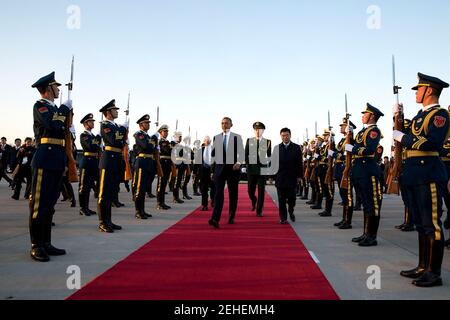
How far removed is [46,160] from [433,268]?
4735 mm

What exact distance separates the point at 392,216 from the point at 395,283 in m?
6.62

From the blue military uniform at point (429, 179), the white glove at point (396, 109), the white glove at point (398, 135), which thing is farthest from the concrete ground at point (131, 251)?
the white glove at point (396, 109)

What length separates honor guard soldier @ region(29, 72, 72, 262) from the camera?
4.58 metres

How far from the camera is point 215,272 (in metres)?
3.84

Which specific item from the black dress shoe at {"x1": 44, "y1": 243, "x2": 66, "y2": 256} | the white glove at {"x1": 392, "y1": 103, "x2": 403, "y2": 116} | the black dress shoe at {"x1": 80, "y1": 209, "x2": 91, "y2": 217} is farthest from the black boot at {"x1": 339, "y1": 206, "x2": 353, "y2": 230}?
the black dress shoe at {"x1": 80, "y1": 209, "x2": 91, "y2": 217}

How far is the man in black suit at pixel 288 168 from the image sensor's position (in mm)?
8156

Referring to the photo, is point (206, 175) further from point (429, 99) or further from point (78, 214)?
point (429, 99)

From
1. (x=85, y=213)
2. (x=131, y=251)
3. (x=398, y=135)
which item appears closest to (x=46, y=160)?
(x=131, y=251)

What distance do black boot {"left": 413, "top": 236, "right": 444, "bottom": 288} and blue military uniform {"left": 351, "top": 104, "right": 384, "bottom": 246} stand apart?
1.80 meters

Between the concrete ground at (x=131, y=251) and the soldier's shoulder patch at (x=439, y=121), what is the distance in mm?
1649

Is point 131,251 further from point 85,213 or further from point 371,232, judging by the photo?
point 85,213

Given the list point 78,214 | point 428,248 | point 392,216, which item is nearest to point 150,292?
point 428,248

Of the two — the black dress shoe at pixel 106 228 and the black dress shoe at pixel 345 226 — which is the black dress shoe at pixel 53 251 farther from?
the black dress shoe at pixel 345 226

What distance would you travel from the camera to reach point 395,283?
3.60m
